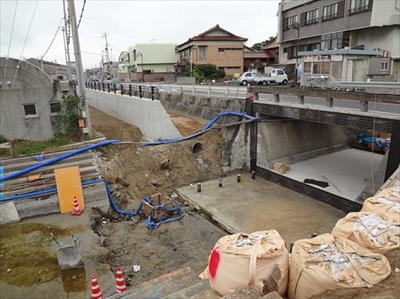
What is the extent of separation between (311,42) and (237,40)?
39.6ft

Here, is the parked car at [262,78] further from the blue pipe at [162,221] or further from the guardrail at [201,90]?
the blue pipe at [162,221]

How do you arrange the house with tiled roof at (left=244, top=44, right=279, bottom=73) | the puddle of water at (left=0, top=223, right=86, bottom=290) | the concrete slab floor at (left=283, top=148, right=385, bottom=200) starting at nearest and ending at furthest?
1. the puddle of water at (left=0, top=223, right=86, bottom=290)
2. the concrete slab floor at (left=283, top=148, right=385, bottom=200)
3. the house with tiled roof at (left=244, top=44, right=279, bottom=73)

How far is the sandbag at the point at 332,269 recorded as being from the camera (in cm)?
351

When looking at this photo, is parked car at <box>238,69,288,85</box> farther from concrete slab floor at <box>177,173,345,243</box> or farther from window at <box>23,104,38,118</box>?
window at <box>23,104,38,118</box>

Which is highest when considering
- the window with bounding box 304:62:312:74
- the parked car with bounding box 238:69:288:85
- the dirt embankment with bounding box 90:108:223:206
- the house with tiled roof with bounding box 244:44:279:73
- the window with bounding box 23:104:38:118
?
the house with tiled roof with bounding box 244:44:279:73

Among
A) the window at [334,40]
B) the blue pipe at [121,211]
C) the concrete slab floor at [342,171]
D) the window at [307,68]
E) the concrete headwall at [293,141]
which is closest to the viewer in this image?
the blue pipe at [121,211]

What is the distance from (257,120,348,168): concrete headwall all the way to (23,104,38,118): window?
34.6 feet

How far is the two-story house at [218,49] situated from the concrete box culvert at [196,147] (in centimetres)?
3337

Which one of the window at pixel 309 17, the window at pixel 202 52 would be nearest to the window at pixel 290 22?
the window at pixel 309 17

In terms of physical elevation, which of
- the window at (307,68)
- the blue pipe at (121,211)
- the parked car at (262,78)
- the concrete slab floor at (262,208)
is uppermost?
the window at (307,68)

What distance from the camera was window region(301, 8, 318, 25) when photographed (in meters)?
37.1

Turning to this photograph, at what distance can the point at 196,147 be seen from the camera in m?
15.4

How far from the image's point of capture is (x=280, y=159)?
1552 cm

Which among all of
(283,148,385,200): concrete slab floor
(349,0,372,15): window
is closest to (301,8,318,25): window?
(349,0,372,15): window
